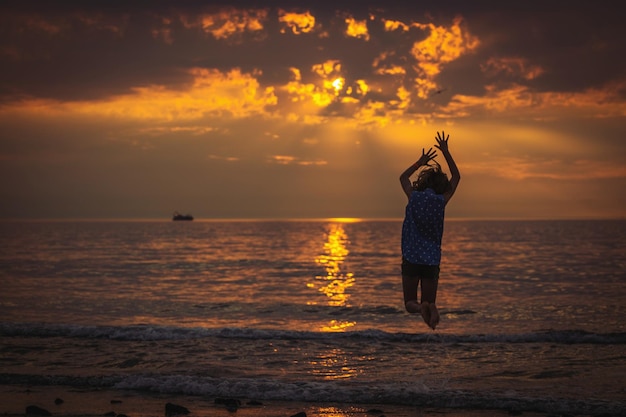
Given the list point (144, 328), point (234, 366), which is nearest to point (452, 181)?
point (234, 366)

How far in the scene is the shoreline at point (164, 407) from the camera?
11305mm

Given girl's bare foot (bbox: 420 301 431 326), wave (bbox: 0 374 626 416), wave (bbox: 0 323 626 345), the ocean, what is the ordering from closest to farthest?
1. girl's bare foot (bbox: 420 301 431 326)
2. wave (bbox: 0 374 626 416)
3. the ocean
4. wave (bbox: 0 323 626 345)

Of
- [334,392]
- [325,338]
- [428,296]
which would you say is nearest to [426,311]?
[428,296]

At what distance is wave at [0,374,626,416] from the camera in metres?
12.0

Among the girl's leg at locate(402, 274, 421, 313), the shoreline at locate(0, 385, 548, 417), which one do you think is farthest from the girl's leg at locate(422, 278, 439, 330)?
the shoreline at locate(0, 385, 548, 417)

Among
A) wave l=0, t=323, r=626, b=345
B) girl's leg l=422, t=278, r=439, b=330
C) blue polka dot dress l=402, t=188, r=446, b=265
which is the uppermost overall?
blue polka dot dress l=402, t=188, r=446, b=265

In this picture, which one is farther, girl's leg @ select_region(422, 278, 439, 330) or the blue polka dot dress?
girl's leg @ select_region(422, 278, 439, 330)

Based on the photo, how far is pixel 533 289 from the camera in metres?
33.5

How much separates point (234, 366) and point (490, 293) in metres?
19.6

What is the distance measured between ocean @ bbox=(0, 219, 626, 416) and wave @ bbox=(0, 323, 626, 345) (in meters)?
0.06

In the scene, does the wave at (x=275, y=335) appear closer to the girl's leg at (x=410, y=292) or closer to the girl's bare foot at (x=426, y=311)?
the girl's leg at (x=410, y=292)

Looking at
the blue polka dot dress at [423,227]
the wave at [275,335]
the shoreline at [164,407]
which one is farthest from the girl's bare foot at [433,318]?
the wave at [275,335]

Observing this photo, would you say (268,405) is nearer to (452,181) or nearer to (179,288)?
(452,181)

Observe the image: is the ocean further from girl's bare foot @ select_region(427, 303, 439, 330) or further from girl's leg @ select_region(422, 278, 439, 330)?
girl's bare foot @ select_region(427, 303, 439, 330)
